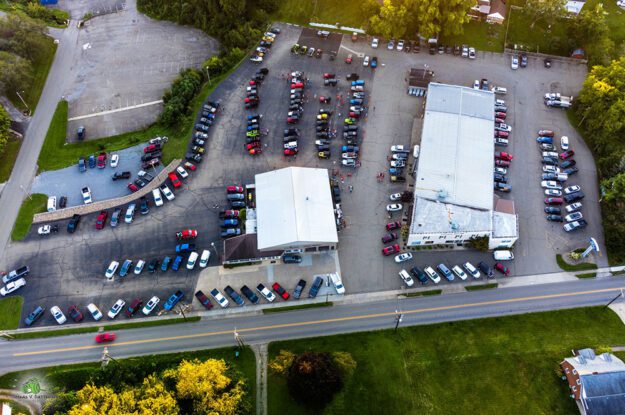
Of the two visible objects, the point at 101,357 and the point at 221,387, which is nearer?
the point at 221,387

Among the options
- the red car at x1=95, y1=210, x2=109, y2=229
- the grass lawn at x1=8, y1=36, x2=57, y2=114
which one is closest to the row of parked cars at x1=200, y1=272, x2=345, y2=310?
the red car at x1=95, y1=210, x2=109, y2=229

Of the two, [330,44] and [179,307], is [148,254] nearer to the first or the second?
[179,307]

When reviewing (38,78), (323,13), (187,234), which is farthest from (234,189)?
(38,78)

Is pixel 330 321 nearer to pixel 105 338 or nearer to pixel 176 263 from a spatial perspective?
pixel 176 263

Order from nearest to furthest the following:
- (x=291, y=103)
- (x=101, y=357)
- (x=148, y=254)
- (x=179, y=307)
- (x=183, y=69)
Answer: (x=101, y=357), (x=179, y=307), (x=148, y=254), (x=291, y=103), (x=183, y=69)

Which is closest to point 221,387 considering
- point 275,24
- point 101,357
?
point 101,357

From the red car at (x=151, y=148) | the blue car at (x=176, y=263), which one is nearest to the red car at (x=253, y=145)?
the red car at (x=151, y=148)

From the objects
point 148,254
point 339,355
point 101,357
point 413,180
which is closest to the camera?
point 339,355
